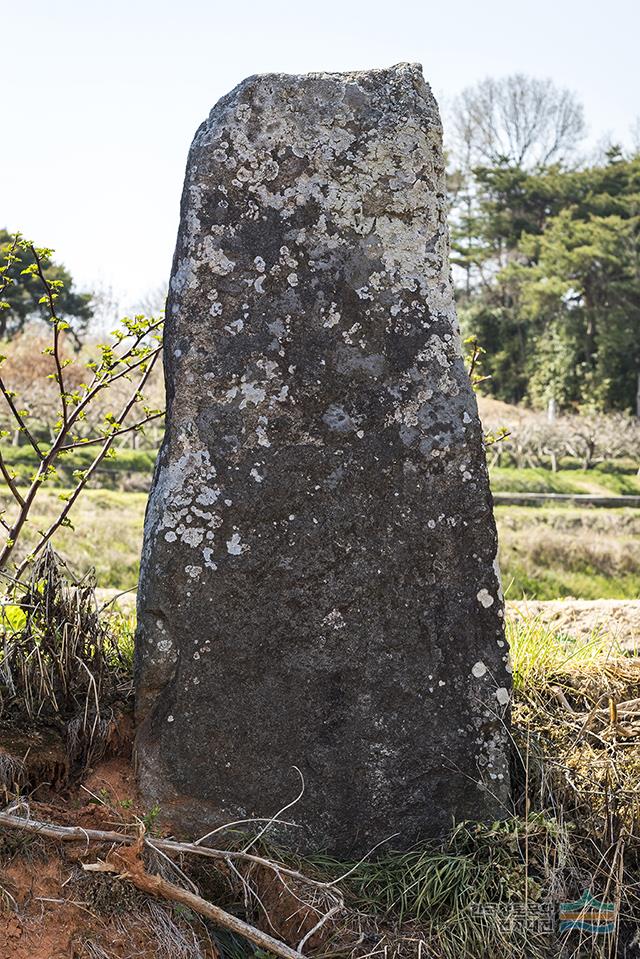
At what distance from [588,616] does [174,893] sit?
3325 millimetres

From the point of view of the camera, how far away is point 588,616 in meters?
5.23

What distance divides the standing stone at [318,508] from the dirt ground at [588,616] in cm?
183

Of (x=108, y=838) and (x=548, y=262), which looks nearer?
(x=108, y=838)

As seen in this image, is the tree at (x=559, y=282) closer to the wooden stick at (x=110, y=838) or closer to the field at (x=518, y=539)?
the field at (x=518, y=539)

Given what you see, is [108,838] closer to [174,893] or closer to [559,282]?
[174,893]

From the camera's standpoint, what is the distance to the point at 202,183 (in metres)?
2.97

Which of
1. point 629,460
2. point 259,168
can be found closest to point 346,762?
point 259,168

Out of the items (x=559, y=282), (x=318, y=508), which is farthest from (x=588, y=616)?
(x=559, y=282)

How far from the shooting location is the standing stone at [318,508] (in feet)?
9.66

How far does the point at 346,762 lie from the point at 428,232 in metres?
1.77

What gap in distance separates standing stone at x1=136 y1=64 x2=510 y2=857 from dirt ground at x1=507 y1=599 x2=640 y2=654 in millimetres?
1830

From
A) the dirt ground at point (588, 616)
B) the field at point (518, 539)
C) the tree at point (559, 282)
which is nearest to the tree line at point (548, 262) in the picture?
the tree at point (559, 282)

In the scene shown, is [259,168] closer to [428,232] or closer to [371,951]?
[428,232]

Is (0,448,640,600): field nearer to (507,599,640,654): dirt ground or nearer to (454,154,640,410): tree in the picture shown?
(507,599,640,654): dirt ground
